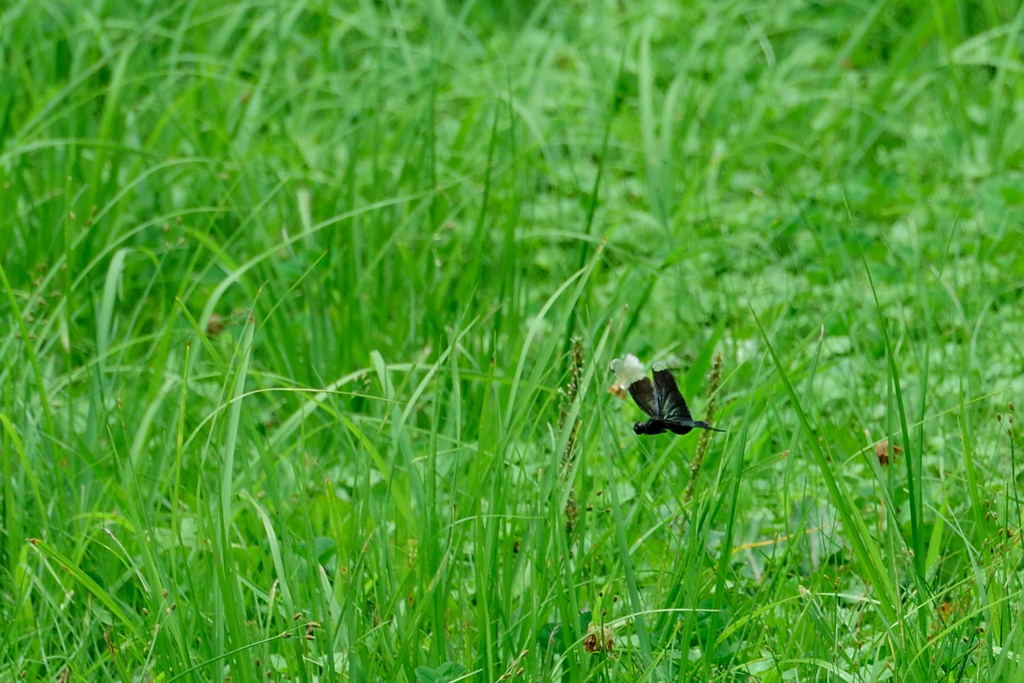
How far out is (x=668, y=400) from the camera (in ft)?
5.84

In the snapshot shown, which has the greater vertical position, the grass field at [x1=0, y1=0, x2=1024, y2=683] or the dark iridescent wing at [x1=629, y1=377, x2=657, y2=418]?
the dark iridescent wing at [x1=629, y1=377, x2=657, y2=418]

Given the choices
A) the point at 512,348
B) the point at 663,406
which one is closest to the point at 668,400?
the point at 663,406

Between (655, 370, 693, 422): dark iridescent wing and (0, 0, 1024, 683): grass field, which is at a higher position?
(655, 370, 693, 422): dark iridescent wing

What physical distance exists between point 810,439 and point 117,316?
167cm

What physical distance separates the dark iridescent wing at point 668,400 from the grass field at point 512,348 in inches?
2.0

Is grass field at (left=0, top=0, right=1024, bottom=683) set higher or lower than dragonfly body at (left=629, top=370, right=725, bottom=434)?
lower

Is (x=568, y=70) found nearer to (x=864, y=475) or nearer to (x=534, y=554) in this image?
(x=864, y=475)

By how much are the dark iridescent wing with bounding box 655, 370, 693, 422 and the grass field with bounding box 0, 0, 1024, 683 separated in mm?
52

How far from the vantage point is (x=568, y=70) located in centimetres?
481

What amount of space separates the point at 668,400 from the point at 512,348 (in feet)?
3.49

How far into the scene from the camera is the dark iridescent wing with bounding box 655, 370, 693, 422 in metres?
1.77

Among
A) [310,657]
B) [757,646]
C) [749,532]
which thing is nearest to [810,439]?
[757,646]

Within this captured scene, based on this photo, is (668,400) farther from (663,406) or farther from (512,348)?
(512,348)

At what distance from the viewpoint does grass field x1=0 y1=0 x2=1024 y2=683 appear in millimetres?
1810
